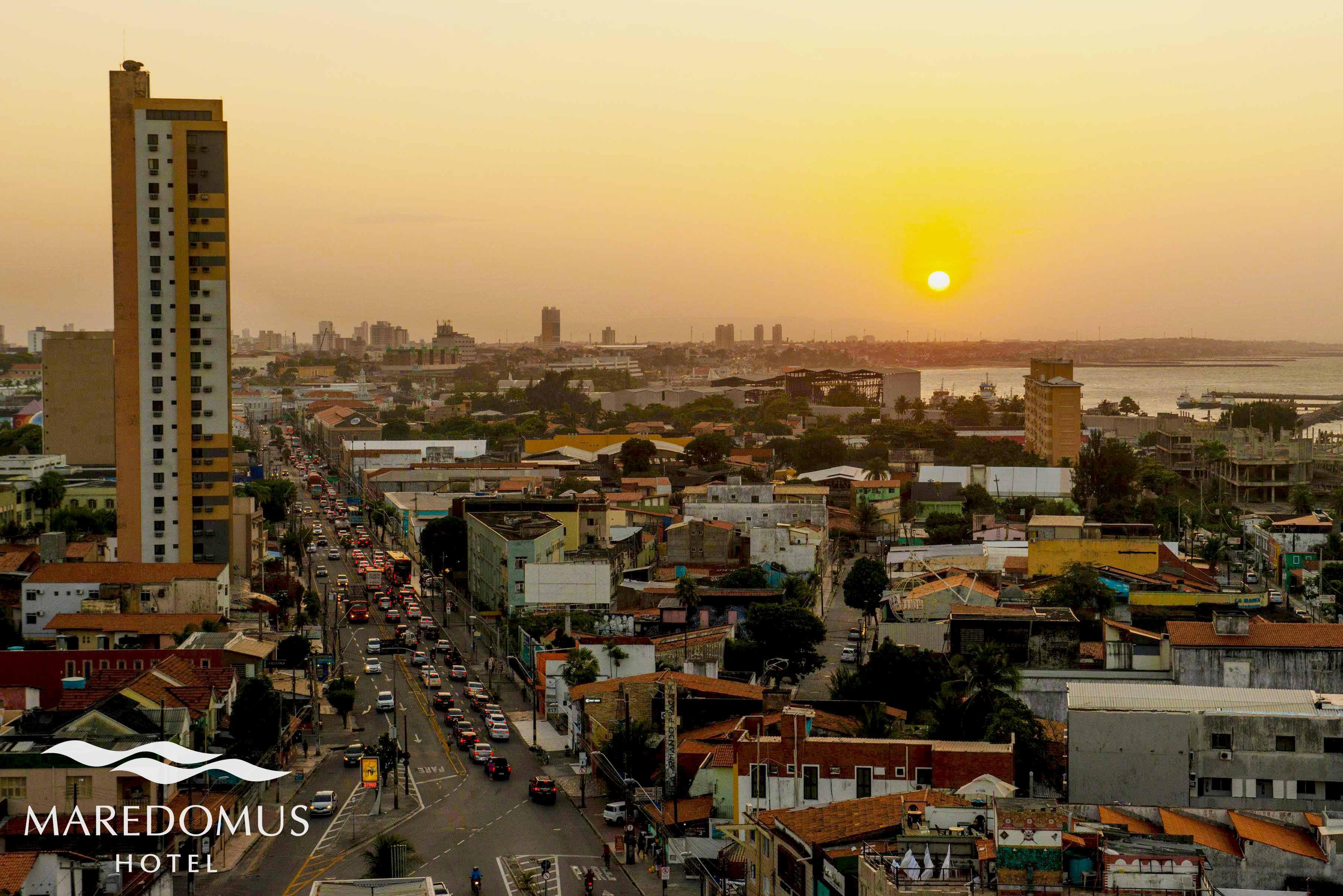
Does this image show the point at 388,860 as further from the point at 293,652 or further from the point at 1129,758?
the point at 293,652

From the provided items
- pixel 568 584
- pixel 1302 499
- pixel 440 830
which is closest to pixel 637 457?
pixel 1302 499

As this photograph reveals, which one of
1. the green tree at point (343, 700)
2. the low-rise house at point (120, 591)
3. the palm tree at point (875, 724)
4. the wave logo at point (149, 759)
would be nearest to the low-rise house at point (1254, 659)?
the palm tree at point (875, 724)

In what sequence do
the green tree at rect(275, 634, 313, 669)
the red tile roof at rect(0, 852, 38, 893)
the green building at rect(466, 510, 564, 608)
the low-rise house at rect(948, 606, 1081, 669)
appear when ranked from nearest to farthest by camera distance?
1. the red tile roof at rect(0, 852, 38, 893)
2. the low-rise house at rect(948, 606, 1081, 669)
3. the green tree at rect(275, 634, 313, 669)
4. the green building at rect(466, 510, 564, 608)

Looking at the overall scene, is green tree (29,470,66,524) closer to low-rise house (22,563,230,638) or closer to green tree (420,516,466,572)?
green tree (420,516,466,572)

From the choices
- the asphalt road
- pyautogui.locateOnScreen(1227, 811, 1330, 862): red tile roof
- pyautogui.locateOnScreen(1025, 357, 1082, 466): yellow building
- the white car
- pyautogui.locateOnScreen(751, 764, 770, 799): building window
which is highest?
pyautogui.locateOnScreen(1025, 357, 1082, 466): yellow building

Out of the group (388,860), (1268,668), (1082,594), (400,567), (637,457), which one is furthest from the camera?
(637,457)

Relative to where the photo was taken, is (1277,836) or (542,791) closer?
(1277,836)

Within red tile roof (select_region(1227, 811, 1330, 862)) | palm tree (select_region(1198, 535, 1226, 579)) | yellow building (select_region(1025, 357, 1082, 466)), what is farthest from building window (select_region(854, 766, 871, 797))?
yellow building (select_region(1025, 357, 1082, 466))

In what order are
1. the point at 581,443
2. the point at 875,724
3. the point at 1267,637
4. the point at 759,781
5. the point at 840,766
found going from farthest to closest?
the point at 581,443 → the point at 1267,637 → the point at 875,724 → the point at 759,781 → the point at 840,766
